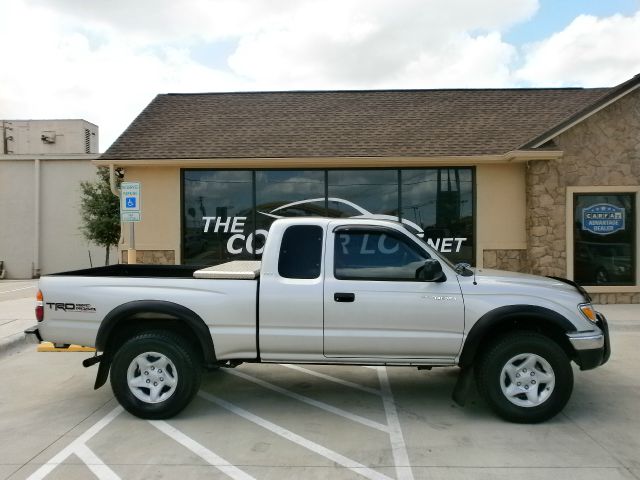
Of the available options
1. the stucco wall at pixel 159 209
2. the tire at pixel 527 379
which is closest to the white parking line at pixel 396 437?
the tire at pixel 527 379

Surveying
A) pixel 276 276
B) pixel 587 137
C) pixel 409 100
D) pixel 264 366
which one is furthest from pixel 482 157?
pixel 276 276

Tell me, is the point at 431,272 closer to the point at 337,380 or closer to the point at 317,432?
the point at 317,432

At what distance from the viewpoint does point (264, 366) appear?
7.14 meters

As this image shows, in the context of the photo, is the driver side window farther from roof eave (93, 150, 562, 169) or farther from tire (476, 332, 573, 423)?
roof eave (93, 150, 562, 169)

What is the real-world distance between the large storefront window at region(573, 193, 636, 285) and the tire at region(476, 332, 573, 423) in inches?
284

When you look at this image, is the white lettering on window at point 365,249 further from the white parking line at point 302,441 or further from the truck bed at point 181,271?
the white parking line at point 302,441

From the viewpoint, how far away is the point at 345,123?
13.0 meters

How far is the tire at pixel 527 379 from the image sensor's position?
4.88 meters

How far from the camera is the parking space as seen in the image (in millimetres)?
4020

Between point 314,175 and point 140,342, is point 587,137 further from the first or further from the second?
point 140,342

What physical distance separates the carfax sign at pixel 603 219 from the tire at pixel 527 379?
735cm

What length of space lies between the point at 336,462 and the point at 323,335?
119cm

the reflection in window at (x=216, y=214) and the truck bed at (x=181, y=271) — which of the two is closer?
the truck bed at (x=181, y=271)

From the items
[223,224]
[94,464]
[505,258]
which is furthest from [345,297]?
[505,258]
